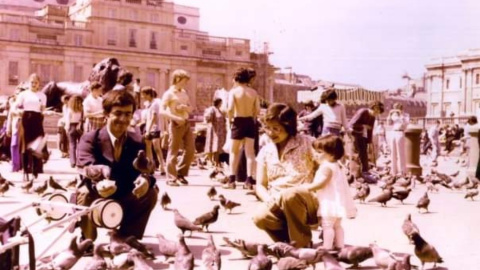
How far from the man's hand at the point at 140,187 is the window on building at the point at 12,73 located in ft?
192

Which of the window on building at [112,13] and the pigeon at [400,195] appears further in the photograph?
the window on building at [112,13]

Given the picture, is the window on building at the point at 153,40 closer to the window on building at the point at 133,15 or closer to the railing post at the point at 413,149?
the window on building at the point at 133,15

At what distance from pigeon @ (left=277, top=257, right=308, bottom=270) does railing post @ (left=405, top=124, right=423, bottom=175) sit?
1114cm

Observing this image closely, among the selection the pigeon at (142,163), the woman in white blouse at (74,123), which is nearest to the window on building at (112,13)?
the woman in white blouse at (74,123)

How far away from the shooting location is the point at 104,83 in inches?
446

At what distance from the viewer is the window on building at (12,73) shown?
6066 cm

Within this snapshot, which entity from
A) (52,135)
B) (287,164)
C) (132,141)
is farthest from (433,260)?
(52,135)

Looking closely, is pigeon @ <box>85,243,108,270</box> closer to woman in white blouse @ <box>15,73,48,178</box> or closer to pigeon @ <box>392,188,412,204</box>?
pigeon @ <box>392,188,412,204</box>

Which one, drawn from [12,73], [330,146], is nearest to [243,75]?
[330,146]

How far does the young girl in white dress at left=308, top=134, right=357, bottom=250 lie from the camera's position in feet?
17.8

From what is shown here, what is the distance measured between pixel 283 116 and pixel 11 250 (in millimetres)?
2358

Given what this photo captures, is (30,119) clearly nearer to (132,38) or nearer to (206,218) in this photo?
(206,218)

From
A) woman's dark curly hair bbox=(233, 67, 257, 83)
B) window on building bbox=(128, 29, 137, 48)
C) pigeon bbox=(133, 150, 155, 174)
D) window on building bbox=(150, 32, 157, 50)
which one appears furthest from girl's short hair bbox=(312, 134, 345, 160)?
window on building bbox=(150, 32, 157, 50)

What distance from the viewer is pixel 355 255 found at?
4.95 metres
